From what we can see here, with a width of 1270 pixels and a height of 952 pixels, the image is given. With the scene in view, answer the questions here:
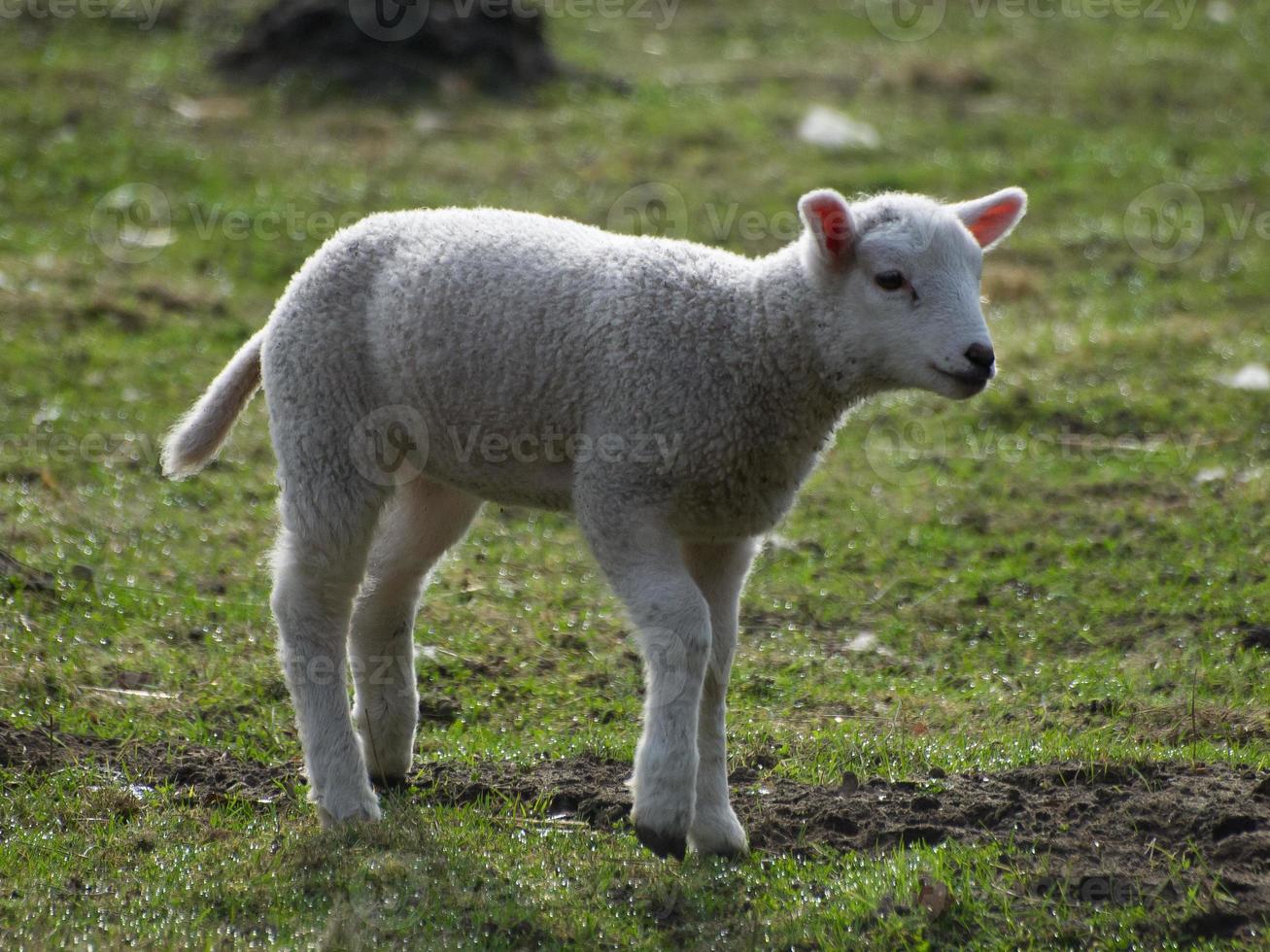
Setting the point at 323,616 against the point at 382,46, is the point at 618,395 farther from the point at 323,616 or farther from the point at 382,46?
the point at 382,46

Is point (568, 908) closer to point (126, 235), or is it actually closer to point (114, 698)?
point (114, 698)

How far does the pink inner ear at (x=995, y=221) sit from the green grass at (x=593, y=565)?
1.75 metres

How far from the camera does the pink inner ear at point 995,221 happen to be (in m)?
5.13

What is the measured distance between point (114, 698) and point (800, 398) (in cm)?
294

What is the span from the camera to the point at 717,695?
16.2 feet

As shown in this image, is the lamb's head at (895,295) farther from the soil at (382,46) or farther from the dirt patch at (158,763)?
the soil at (382,46)

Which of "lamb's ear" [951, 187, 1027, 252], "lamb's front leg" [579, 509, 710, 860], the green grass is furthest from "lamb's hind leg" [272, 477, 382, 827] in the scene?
"lamb's ear" [951, 187, 1027, 252]

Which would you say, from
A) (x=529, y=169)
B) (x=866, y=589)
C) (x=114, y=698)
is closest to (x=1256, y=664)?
(x=866, y=589)

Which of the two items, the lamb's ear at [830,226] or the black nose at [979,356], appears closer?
the black nose at [979,356]

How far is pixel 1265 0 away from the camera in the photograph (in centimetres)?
1873

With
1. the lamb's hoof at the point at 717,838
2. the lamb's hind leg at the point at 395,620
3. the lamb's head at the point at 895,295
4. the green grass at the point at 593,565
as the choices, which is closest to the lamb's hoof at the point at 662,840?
the green grass at the point at 593,565

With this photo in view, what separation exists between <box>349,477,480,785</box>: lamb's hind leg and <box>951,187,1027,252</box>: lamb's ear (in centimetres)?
195

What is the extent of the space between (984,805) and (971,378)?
1362 millimetres

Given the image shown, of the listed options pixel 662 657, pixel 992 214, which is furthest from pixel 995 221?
pixel 662 657
